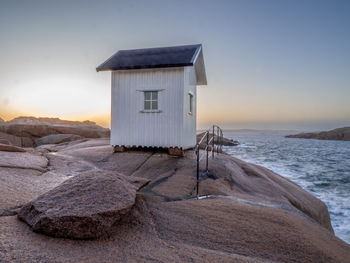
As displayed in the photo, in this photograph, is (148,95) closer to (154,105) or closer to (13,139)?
(154,105)

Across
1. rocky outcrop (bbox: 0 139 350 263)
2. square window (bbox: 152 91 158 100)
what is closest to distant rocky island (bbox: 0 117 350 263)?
rocky outcrop (bbox: 0 139 350 263)

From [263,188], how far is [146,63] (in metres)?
7.42

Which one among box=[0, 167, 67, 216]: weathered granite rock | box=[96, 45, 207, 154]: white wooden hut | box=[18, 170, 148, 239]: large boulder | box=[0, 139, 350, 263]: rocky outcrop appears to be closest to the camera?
box=[0, 139, 350, 263]: rocky outcrop

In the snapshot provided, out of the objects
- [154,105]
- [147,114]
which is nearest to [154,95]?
[154,105]

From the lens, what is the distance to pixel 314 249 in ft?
11.1

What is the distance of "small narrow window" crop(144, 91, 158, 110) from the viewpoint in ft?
33.5

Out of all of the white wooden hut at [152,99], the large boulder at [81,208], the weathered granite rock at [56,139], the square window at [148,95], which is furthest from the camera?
the weathered granite rock at [56,139]

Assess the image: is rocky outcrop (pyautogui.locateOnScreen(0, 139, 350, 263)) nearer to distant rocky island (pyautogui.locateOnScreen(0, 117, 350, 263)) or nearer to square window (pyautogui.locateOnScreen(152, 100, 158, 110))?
distant rocky island (pyautogui.locateOnScreen(0, 117, 350, 263))

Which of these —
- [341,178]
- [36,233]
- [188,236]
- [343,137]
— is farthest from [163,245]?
[343,137]

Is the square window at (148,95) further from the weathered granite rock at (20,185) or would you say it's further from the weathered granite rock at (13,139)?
the weathered granite rock at (13,139)

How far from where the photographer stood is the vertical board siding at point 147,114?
32.6 ft

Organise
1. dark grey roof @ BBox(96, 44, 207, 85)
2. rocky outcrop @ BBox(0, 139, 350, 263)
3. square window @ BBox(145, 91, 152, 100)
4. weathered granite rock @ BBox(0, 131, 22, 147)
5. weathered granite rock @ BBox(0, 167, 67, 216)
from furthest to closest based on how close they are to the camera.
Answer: weathered granite rock @ BBox(0, 131, 22, 147) < square window @ BBox(145, 91, 152, 100) < dark grey roof @ BBox(96, 44, 207, 85) < weathered granite rock @ BBox(0, 167, 67, 216) < rocky outcrop @ BBox(0, 139, 350, 263)

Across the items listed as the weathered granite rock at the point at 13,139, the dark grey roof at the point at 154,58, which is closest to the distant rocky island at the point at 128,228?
the dark grey roof at the point at 154,58

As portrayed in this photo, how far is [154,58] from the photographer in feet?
34.5
